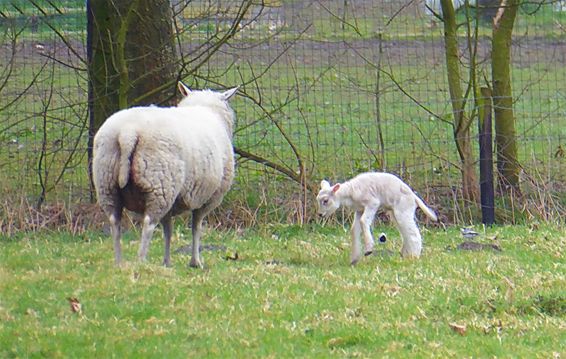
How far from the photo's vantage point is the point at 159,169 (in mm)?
A: 9766

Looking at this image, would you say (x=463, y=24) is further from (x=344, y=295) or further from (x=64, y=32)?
(x=344, y=295)

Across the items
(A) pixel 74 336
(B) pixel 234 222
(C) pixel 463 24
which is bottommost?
(B) pixel 234 222

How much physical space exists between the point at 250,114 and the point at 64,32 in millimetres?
2479

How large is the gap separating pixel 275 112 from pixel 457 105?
7.30 ft

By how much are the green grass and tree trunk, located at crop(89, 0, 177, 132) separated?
3333 millimetres

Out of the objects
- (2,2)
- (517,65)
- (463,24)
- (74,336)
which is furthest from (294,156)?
(74,336)

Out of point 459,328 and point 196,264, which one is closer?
point 459,328

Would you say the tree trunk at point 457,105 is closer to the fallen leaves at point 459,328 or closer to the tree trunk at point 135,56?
the tree trunk at point 135,56

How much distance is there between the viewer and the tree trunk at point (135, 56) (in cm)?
1421

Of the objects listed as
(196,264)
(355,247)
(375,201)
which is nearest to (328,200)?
(375,201)

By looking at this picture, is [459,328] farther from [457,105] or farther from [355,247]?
[457,105]

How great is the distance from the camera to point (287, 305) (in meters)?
8.29

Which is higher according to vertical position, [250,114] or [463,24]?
[463,24]

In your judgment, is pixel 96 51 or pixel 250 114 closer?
pixel 96 51
